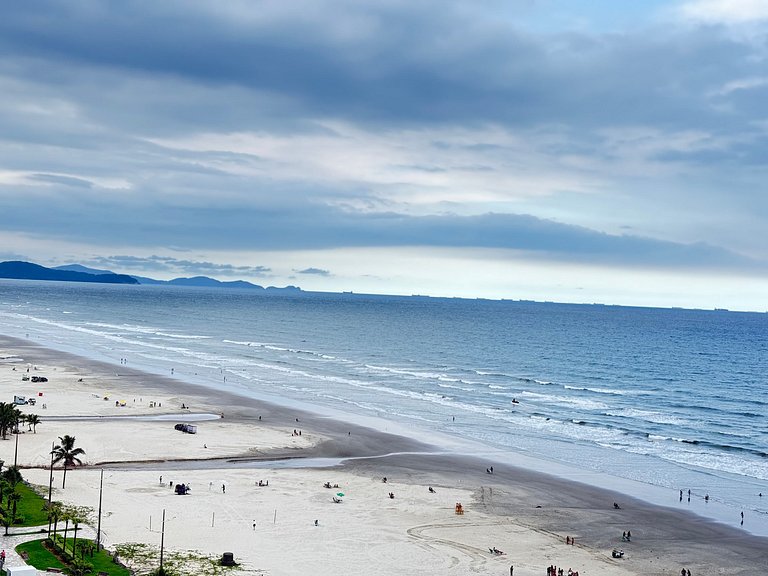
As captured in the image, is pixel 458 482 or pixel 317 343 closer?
pixel 458 482

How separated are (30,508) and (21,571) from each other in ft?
44.3

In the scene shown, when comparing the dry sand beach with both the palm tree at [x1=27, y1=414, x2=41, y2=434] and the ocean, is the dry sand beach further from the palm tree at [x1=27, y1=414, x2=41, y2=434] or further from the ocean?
the ocean

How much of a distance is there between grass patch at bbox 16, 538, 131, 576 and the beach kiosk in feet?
6.79

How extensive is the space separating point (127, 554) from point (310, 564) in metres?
10.4

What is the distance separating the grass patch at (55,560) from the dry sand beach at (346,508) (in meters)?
1.33

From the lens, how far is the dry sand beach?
47.6 metres

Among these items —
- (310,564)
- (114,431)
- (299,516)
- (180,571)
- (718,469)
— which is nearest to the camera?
(180,571)

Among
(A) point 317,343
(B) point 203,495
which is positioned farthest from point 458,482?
(A) point 317,343

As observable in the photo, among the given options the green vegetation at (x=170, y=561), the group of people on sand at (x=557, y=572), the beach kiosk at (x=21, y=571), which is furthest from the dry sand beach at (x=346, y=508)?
the beach kiosk at (x=21, y=571)

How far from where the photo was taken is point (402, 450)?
7769 centimetres

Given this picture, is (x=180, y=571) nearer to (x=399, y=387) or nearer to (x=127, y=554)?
(x=127, y=554)

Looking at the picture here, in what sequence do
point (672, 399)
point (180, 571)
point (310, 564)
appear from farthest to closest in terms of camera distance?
point (672, 399) → point (310, 564) → point (180, 571)

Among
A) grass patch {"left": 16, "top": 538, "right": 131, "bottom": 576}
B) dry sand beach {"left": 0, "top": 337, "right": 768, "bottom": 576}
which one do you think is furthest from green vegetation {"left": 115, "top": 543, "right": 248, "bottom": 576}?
grass patch {"left": 16, "top": 538, "right": 131, "bottom": 576}

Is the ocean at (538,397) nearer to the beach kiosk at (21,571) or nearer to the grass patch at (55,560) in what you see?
the grass patch at (55,560)
